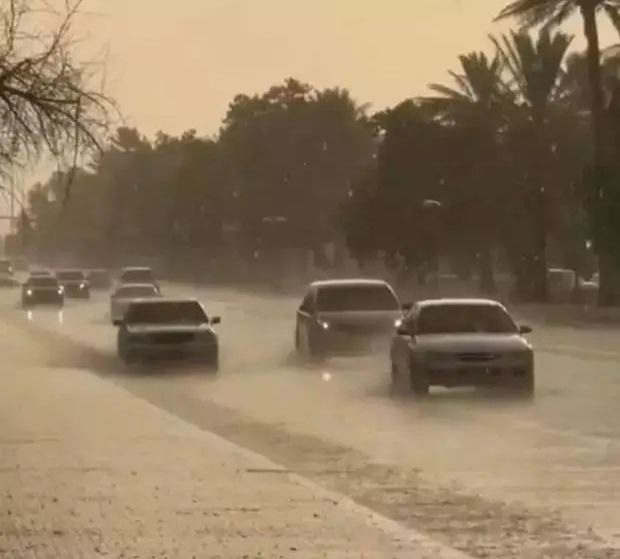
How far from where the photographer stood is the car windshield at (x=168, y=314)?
129ft

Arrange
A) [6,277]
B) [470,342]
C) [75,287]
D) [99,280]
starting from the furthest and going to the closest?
[6,277], [99,280], [75,287], [470,342]

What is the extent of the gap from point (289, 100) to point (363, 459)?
12227 centimetres

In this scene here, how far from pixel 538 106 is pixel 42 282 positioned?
952 inches

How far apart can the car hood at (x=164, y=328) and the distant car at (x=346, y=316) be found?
264 centimetres

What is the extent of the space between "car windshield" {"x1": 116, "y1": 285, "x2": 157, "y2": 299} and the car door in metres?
23.1

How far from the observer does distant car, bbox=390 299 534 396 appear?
28.7 meters

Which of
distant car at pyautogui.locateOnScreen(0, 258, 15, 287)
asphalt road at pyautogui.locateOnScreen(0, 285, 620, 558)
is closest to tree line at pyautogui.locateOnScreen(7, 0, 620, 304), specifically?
asphalt road at pyautogui.locateOnScreen(0, 285, 620, 558)

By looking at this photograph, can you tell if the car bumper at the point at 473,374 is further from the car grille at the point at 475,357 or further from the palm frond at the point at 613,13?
the palm frond at the point at 613,13

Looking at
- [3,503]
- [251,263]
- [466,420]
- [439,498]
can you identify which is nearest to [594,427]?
[466,420]

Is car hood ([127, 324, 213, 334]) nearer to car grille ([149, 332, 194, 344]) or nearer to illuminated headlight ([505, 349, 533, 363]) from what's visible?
car grille ([149, 332, 194, 344])

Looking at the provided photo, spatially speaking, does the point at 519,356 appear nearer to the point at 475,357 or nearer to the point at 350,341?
the point at 475,357

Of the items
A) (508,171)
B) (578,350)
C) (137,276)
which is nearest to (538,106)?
(508,171)

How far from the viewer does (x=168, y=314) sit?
39344 mm

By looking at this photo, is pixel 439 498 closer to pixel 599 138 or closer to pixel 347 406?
pixel 347 406
